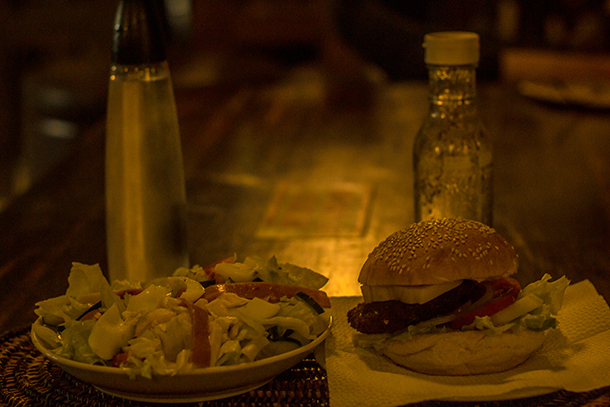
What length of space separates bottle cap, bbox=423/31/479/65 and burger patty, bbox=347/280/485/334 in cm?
35

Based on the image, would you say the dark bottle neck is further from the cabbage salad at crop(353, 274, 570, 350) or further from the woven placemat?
the woven placemat

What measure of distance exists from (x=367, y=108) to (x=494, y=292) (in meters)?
1.94

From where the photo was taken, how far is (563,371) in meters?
0.85

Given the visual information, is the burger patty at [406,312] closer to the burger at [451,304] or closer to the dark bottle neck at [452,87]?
the burger at [451,304]

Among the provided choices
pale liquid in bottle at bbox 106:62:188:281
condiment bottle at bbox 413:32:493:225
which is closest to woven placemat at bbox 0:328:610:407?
pale liquid in bottle at bbox 106:62:188:281

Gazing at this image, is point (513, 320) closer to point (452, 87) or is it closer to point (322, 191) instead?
point (452, 87)

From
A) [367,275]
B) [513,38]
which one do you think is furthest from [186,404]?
[513,38]

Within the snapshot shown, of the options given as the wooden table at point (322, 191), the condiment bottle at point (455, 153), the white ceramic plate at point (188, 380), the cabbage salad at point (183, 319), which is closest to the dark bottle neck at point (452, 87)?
the condiment bottle at point (455, 153)

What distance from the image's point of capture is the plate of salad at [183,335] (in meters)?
0.79

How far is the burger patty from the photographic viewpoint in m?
0.91

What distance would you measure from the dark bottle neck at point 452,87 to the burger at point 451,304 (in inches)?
11.5

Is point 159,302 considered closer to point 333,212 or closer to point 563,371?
point 563,371

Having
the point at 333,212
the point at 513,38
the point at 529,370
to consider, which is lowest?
the point at 513,38

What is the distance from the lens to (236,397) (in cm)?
84
